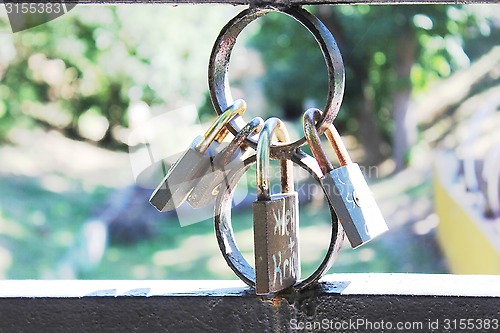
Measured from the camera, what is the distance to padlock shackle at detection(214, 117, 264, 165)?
616 millimetres

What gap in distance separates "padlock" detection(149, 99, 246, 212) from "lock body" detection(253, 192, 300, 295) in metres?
0.07

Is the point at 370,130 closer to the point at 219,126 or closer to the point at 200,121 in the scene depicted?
the point at 200,121

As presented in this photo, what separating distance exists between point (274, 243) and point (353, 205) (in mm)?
77

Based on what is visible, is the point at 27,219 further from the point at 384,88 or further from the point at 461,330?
the point at 461,330

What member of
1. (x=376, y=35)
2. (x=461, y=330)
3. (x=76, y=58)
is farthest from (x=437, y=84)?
(x=461, y=330)

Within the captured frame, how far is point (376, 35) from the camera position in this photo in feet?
27.2

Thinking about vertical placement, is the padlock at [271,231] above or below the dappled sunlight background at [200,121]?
below

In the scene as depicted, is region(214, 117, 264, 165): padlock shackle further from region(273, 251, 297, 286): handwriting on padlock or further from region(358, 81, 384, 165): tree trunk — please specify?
region(358, 81, 384, 165): tree trunk

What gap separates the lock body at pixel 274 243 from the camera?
0.60 meters

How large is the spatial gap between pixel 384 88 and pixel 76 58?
4.07m

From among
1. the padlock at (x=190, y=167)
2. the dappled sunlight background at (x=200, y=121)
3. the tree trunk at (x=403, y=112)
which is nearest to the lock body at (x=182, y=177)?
the padlock at (x=190, y=167)

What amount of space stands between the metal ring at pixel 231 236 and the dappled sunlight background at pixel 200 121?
4259 millimetres

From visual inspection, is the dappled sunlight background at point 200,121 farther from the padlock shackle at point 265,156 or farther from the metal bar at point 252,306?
the padlock shackle at point 265,156

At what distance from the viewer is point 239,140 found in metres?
0.62
